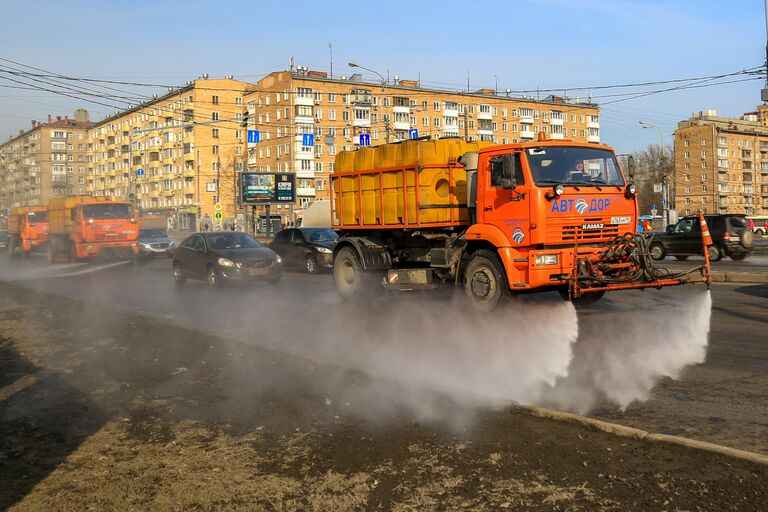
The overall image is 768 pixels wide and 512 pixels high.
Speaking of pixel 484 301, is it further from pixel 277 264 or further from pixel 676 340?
pixel 277 264

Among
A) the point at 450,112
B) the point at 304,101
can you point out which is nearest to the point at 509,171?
the point at 304,101

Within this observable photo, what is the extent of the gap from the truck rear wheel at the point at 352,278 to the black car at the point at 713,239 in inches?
507

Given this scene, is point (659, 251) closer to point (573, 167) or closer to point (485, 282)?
point (573, 167)

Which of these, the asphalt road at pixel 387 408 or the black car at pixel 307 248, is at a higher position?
the black car at pixel 307 248

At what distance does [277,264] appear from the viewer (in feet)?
56.2

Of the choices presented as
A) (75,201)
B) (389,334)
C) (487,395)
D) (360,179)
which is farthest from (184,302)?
(75,201)

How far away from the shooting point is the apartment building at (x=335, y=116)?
83.4 meters

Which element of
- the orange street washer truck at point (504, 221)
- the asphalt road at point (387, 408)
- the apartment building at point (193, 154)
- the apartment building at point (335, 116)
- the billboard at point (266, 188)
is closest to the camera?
the asphalt road at point (387, 408)

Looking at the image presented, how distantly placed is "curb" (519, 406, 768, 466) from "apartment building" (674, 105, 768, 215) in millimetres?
112767

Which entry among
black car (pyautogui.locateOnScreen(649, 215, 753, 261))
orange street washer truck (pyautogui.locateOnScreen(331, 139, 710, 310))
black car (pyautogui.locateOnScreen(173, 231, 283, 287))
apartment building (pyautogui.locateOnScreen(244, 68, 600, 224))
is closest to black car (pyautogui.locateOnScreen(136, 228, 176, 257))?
black car (pyautogui.locateOnScreen(173, 231, 283, 287))

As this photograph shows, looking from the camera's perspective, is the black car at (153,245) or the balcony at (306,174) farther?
the balcony at (306,174)

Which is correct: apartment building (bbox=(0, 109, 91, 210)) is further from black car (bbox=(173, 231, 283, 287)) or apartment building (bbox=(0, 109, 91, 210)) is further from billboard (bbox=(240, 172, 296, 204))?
black car (bbox=(173, 231, 283, 287))

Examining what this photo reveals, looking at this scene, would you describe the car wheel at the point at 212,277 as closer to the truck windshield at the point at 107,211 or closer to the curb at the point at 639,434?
the truck windshield at the point at 107,211

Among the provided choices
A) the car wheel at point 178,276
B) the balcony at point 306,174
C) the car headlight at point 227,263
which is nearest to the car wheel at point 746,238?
the car headlight at point 227,263
